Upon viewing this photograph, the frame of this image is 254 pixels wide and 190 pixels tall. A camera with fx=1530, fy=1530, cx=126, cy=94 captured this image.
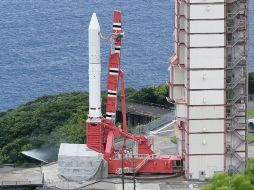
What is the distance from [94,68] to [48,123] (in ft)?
81.0

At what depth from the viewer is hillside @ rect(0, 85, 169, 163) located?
4988 inches

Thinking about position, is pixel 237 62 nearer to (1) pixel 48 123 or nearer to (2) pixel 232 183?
(2) pixel 232 183

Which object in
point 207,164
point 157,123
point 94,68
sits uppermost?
point 94,68

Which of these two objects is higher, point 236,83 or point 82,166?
point 236,83

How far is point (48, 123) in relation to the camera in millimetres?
137250

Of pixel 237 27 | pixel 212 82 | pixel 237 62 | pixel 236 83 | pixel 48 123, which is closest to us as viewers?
pixel 212 82

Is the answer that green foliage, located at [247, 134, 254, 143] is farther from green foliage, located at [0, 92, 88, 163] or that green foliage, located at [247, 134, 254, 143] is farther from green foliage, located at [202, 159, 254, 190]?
green foliage, located at [202, 159, 254, 190]

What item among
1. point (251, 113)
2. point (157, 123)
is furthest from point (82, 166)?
point (251, 113)

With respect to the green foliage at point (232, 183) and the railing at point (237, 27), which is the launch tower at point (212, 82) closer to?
the railing at point (237, 27)

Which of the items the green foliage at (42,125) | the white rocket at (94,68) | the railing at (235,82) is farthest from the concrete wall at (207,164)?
the green foliage at (42,125)

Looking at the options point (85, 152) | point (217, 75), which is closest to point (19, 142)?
point (85, 152)

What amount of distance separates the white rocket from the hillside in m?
10.2

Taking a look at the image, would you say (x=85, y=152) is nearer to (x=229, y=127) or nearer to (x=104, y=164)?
(x=104, y=164)

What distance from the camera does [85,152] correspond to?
373ft
